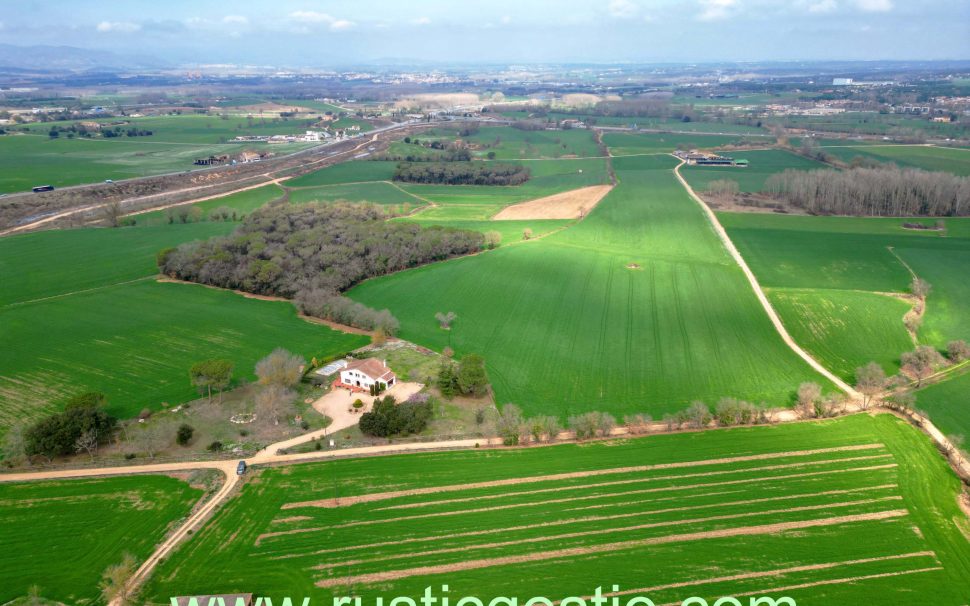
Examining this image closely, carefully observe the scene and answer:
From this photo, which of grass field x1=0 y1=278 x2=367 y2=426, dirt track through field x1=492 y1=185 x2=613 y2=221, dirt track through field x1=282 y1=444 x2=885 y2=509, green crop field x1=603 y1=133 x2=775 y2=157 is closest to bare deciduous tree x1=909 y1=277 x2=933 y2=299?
dirt track through field x1=282 y1=444 x2=885 y2=509

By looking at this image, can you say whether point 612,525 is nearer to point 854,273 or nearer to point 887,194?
point 854,273

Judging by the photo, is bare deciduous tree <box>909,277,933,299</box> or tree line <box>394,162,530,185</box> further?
tree line <box>394,162,530,185</box>

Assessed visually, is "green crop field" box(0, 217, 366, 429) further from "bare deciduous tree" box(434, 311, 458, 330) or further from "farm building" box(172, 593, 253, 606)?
"farm building" box(172, 593, 253, 606)

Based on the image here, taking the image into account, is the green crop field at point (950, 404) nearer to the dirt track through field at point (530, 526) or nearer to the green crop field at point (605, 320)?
the green crop field at point (605, 320)

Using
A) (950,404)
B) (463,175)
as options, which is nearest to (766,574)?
(950,404)

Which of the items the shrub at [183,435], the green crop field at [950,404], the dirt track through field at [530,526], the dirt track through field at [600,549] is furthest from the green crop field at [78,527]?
the green crop field at [950,404]

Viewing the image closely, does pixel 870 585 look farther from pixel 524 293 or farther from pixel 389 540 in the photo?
pixel 524 293
